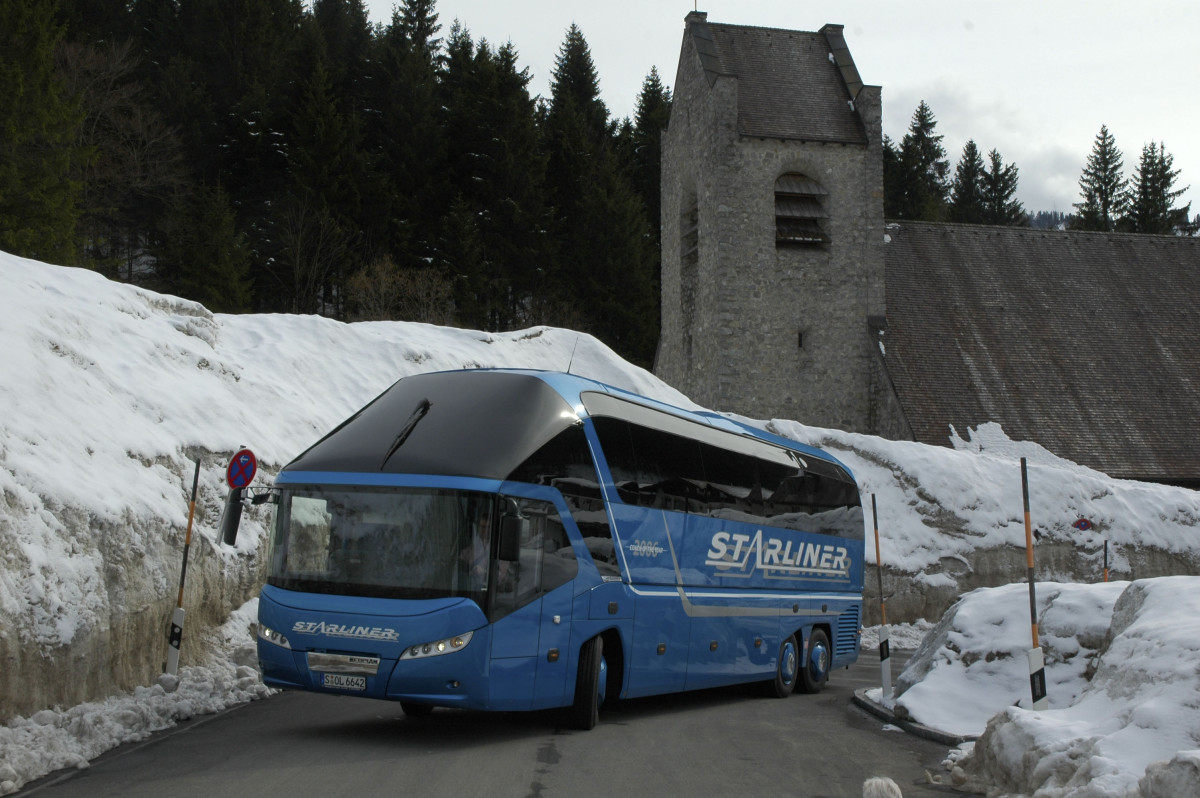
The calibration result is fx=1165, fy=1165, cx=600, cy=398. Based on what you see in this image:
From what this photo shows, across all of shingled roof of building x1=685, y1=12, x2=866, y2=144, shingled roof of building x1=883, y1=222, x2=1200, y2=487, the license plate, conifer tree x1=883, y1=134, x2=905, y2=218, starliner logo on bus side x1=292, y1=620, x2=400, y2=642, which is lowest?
the license plate

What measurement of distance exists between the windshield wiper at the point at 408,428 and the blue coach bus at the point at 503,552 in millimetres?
19

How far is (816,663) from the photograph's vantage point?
16.1m

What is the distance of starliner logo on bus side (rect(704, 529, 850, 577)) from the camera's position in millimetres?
13312

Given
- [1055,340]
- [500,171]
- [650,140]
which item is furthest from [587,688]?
[650,140]

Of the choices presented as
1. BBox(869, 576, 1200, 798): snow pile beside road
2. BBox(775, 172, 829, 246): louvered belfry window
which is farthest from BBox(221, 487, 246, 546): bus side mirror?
BBox(775, 172, 829, 246): louvered belfry window

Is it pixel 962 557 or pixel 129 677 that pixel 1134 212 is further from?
pixel 129 677

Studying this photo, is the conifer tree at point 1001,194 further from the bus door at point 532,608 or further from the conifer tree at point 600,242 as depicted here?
the bus door at point 532,608

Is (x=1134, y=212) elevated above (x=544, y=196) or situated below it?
above

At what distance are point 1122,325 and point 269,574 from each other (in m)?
37.8

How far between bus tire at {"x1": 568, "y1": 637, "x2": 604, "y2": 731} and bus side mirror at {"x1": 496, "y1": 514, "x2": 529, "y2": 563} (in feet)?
4.94

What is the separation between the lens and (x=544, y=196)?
5200 centimetres

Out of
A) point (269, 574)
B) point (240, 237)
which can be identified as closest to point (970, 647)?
point (269, 574)

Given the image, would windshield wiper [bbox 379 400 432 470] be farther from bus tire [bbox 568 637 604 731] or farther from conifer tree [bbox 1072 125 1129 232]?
conifer tree [bbox 1072 125 1129 232]

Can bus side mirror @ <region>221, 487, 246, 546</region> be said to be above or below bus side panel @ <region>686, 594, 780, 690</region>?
above
